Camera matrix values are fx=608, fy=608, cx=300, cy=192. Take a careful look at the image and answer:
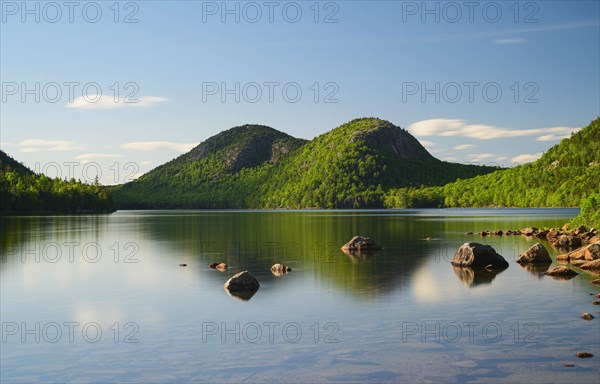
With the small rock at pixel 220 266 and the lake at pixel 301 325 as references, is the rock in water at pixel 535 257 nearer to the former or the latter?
the lake at pixel 301 325

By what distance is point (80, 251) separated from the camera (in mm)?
68625

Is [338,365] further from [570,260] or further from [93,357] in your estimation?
[570,260]

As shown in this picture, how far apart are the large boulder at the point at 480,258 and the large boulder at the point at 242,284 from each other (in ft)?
60.9

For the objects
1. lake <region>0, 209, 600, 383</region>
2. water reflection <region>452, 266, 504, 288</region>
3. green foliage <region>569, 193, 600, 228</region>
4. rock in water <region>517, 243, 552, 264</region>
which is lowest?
lake <region>0, 209, 600, 383</region>

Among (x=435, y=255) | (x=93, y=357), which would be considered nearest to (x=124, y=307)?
(x=93, y=357)

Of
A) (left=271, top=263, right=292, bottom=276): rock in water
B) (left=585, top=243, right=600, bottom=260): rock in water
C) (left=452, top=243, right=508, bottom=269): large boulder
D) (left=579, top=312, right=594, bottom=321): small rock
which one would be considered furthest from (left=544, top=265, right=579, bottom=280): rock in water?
(left=271, top=263, right=292, bottom=276): rock in water

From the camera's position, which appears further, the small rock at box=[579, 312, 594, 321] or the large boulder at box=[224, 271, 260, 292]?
the large boulder at box=[224, 271, 260, 292]

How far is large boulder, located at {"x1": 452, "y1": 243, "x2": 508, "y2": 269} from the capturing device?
4644 cm

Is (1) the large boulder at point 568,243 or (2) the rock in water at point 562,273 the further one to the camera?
(1) the large boulder at point 568,243

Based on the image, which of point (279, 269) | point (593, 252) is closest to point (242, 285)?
point (279, 269)

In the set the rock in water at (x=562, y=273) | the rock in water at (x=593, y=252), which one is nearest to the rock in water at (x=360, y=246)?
the rock in water at (x=593, y=252)

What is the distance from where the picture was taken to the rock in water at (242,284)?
36.5 metres

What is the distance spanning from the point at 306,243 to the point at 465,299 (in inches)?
1759

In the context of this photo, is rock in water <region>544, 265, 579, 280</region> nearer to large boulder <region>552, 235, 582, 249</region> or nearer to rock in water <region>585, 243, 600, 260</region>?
rock in water <region>585, 243, 600, 260</region>
